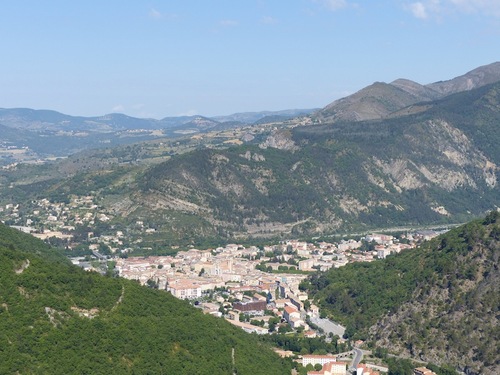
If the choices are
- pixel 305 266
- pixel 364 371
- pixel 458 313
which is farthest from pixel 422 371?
pixel 305 266

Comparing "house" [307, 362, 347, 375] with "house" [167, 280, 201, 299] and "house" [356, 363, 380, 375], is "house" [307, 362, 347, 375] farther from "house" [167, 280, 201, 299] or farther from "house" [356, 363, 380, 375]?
"house" [167, 280, 201, 299]

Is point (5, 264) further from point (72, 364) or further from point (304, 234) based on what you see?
point (304, 234)

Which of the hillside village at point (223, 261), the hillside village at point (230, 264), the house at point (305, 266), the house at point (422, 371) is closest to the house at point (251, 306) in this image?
the hillside village at point (223, 261)

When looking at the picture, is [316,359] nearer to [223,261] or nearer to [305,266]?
[223,261]

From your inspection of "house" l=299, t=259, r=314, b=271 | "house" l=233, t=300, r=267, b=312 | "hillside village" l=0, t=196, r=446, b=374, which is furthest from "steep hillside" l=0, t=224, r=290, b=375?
"house" l=299, t=259, r=314, b=271

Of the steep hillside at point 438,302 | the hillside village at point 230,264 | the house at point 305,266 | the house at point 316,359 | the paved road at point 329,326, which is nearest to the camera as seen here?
the house at point 316,359

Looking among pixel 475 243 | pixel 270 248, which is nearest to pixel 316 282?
pixel 475 243

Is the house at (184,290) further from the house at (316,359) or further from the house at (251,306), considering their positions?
the house at (316,359)
